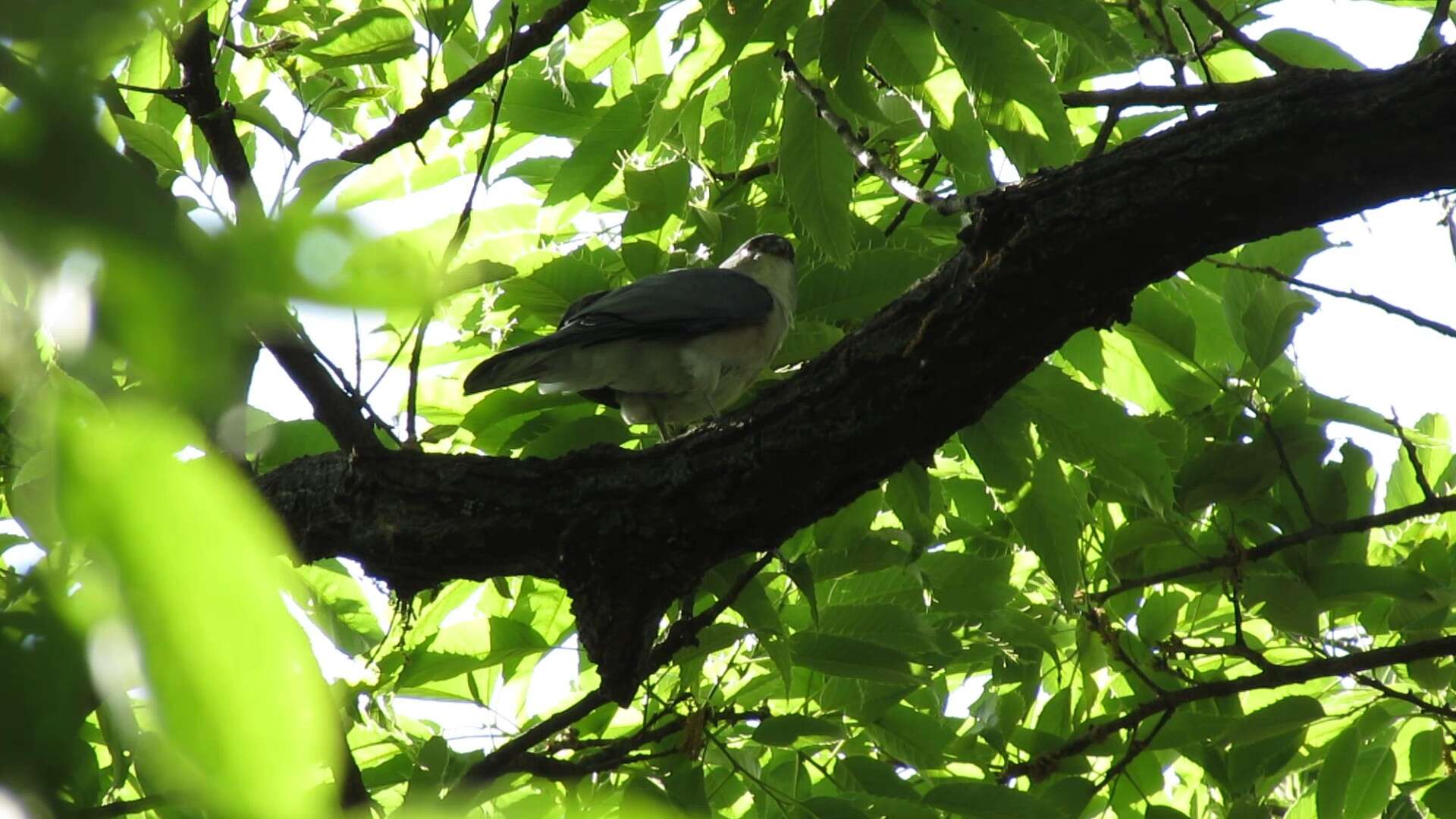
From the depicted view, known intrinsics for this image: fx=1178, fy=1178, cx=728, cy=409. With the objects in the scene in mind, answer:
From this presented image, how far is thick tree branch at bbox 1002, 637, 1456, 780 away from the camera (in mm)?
3184

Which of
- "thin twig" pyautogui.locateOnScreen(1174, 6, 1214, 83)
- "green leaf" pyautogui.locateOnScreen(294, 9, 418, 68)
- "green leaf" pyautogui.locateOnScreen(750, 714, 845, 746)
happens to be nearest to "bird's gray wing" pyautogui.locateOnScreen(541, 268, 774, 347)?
"green leaf" pyautogui.locateOnScreen(294, 9, 418, 68)

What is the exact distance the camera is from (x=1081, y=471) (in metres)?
3.38

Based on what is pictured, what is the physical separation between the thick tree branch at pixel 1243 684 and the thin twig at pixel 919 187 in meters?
1.59

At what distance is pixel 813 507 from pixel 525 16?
1.54 meters

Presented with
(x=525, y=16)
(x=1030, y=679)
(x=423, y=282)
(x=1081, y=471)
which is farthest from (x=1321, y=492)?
(x=423, y=282)

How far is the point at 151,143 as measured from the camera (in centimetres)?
262

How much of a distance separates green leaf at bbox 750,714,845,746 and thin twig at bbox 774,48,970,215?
1.29 metres

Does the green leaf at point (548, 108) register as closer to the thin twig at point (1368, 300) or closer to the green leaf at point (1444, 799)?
the thin twig at point (1368, 300)

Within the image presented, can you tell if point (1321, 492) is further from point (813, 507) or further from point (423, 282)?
point (423, 282)

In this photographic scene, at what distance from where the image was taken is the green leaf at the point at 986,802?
9.55ft

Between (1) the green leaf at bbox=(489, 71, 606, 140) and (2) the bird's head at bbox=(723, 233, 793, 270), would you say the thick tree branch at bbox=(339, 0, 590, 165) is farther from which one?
(2) the bird's head at bbox=(723, 233, 793, 270)

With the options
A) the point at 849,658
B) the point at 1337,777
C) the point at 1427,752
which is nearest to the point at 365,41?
the point at 849,658

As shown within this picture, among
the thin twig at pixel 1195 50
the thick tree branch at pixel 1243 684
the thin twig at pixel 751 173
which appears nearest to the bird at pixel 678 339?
the thin twig at pixel 751 173

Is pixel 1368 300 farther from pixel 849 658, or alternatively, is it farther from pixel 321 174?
pixel 321 174
